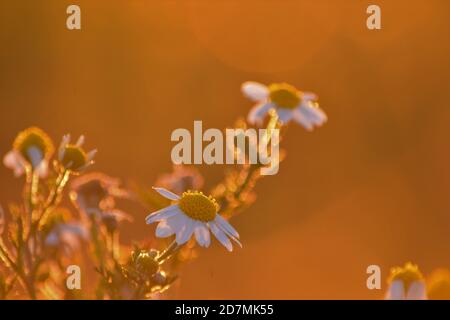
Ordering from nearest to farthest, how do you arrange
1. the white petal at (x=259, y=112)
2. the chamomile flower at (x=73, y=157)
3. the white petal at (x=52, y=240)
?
the chamomile flower at (x=73, y=157) < the white petal at (x=52, y=240) < the white petal at (x=259, y=112)

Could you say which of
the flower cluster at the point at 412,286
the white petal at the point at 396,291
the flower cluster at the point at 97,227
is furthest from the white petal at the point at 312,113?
the white petal at the point at 396,291

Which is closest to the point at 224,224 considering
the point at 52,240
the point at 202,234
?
the point at 202,234

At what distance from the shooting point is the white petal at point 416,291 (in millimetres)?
1806

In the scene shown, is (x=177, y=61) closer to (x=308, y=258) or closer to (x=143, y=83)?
(x=143, y=83)

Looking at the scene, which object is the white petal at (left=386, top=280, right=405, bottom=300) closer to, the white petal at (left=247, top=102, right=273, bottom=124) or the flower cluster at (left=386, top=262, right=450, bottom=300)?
the flower cluster at (left=386, top=262, right=450, bottom=300)

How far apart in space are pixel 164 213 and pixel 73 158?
1.21ft

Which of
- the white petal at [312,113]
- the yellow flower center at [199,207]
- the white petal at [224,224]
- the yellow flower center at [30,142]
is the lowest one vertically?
the white petal at [224,224]

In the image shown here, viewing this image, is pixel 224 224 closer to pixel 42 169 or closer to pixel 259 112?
pixel 42 169

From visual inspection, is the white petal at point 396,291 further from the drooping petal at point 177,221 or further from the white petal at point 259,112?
the white petal at point 259,112

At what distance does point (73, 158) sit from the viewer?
2240 mm

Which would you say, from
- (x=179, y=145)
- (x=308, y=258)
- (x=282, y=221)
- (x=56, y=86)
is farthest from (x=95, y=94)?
(x=179, y=145)

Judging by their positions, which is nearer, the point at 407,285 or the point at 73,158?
the point at 407,285

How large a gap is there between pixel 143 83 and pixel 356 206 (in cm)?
274

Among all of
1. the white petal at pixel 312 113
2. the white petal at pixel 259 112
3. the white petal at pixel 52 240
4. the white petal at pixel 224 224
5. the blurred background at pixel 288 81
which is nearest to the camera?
the white petal at pixel 224 224
